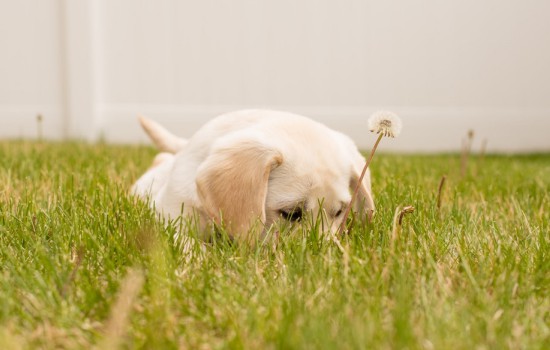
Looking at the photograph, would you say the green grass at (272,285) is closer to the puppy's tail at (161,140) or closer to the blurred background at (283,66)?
the puppy's tail at (161,140)

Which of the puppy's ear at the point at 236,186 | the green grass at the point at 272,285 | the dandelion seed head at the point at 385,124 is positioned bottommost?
the green grass at the point at 272,285

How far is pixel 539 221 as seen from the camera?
2.54 metres

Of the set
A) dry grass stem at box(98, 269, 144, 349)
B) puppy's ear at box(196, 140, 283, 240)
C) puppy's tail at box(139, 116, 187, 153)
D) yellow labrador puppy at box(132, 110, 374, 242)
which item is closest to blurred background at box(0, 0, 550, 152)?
puppy's tail at box(139, 116, 187, 153)

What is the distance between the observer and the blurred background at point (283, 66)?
7.33 meters

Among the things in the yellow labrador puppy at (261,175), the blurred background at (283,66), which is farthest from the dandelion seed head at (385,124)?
the blurred background at (283,66)

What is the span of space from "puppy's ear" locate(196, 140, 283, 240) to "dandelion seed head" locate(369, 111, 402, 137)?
0.35 m

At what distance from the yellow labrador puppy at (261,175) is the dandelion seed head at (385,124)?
0.99 ft

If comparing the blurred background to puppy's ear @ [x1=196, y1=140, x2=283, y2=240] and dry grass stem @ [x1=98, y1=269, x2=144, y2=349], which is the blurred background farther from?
dry grass stem @ [x1=98, y1=269, x2=144, y2=349]

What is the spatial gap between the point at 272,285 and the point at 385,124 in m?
0.73

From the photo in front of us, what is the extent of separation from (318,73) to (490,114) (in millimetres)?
2153

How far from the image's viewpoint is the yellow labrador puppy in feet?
6.98

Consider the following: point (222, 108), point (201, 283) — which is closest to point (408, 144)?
point (222, 108)

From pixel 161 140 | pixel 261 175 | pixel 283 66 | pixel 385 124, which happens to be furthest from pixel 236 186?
pixel 283 66

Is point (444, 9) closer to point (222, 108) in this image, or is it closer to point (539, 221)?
point (222, 108)
